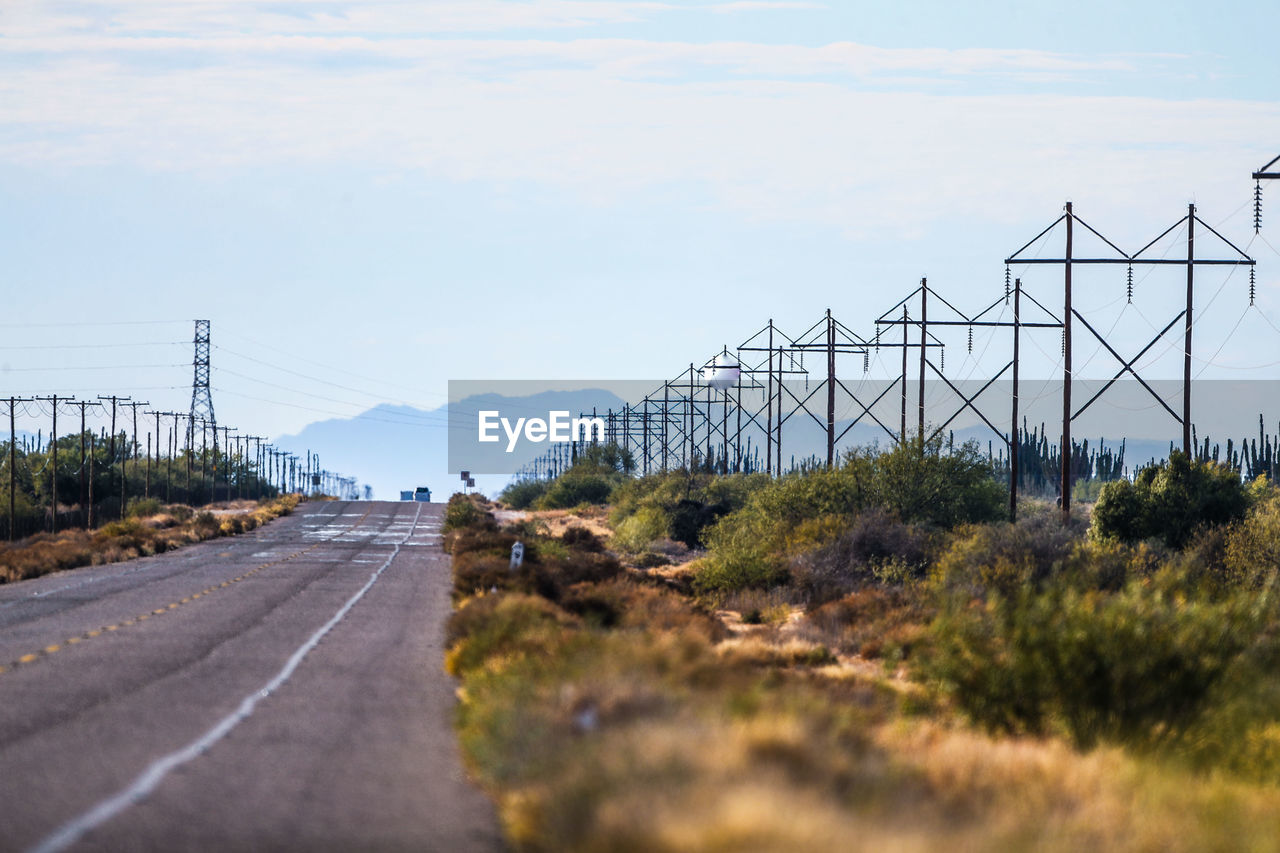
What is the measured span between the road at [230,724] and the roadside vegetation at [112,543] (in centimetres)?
940

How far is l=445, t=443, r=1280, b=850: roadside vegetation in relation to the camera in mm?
7711

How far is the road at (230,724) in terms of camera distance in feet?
31.2

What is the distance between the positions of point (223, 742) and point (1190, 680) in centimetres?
896

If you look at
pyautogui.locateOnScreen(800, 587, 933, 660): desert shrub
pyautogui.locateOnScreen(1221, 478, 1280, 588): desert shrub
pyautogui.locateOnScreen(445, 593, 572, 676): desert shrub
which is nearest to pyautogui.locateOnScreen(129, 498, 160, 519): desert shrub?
pyautogui.locateOnScreen(800, 587, 933, 660): desert shrub

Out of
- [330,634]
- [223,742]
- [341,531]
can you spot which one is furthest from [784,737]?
[341,531]

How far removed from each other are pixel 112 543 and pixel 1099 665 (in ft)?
143

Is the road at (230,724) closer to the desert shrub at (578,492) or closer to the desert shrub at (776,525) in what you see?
the desert shrub at (776,525)

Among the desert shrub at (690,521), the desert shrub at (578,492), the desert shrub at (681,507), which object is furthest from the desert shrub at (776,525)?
the desert shrub at (578,492)

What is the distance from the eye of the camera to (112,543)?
5066 centimetres

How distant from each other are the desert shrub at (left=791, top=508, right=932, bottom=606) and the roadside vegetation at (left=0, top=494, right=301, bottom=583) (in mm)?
21488

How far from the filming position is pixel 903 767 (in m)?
9.79

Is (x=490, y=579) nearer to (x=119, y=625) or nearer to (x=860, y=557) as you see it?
(x=119, y=625)

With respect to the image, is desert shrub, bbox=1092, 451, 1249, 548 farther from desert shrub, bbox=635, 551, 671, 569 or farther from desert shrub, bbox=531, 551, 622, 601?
desert shrub, bbox=635, 551, 671, 569

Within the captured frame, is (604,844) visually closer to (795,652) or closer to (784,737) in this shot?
(784,737)
